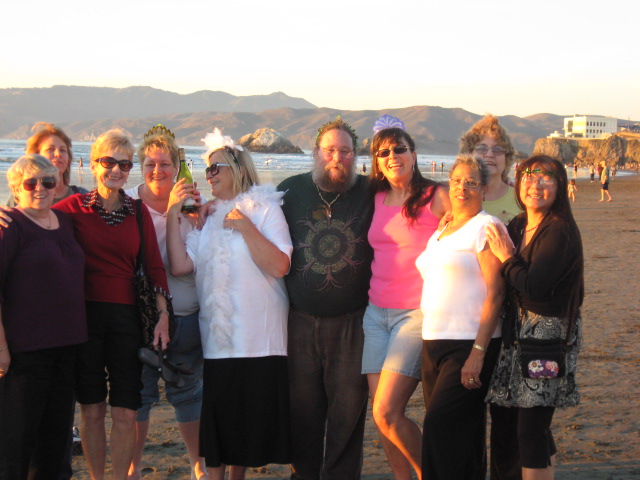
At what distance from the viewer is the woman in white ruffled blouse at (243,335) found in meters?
3.91

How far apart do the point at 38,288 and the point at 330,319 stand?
68.2 inches

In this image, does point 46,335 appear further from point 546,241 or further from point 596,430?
point 596,430

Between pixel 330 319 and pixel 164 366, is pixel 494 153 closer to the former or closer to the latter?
pixel 330 319

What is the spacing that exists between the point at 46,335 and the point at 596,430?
4.04 meters

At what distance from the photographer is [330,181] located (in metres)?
4.09

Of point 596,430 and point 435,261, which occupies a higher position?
point 435,261

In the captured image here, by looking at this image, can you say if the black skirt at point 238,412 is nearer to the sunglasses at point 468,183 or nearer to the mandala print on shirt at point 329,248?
the mandala print on shirt at point 329,248

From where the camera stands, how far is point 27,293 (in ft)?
10.8

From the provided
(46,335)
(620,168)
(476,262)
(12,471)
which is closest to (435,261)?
(476,262)

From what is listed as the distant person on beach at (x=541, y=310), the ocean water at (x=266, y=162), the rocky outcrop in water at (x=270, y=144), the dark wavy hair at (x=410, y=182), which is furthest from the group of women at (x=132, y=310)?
the rocky outcrop in water at (x=270, y=144)

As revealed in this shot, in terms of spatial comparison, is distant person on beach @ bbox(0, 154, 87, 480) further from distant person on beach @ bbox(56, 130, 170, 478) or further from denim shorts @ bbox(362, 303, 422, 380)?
denim shorts @ bbox(362, 303, 422, 380)

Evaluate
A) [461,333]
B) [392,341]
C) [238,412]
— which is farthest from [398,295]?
[238,412]

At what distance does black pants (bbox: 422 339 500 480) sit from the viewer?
351 centimetres

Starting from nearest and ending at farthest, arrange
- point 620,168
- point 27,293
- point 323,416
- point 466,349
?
point 27,293, point 466,349, point 323,416, point 620,168
